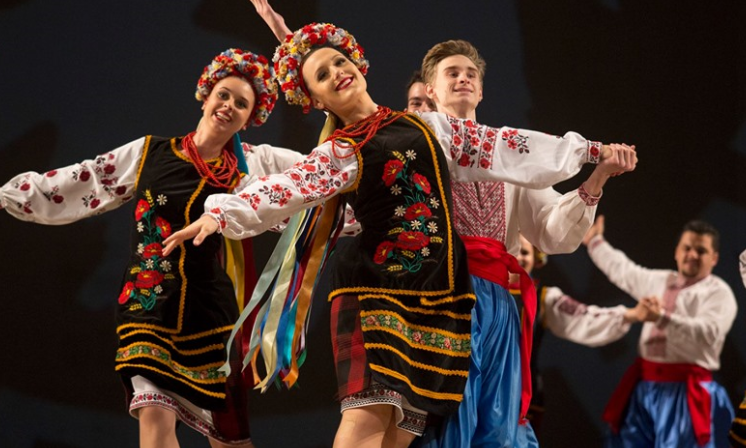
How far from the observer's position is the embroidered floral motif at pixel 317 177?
2.53 meters

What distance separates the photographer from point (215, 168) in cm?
334

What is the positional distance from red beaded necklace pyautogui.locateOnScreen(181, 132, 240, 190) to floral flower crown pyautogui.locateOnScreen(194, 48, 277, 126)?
216 mm

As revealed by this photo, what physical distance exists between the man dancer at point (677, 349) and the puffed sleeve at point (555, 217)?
183cm

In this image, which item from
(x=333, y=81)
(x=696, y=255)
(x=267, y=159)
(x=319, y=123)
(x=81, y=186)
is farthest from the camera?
(x=696, y=255)

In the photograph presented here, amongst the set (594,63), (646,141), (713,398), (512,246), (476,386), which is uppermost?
(594,63)

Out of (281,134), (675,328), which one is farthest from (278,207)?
(675,328)

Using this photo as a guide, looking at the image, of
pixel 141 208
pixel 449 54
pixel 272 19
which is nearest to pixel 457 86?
pixel 449 54

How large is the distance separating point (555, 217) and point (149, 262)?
1.27 m

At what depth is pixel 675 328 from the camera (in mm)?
4832

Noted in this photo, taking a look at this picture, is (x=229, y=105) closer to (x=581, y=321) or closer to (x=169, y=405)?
(x=169, y=405)

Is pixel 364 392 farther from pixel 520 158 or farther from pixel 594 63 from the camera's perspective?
pixel 594 63

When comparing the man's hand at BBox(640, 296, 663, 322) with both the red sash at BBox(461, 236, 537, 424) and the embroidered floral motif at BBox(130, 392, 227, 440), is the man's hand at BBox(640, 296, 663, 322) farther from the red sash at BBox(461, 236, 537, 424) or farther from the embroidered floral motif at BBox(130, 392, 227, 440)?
the embroidered floral motif at BBox(130, 392, 227, 440)

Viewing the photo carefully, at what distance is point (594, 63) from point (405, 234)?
2865mm

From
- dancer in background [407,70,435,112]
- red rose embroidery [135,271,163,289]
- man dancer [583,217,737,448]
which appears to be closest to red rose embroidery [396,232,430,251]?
red rose embroidery [135,271,163,289]
